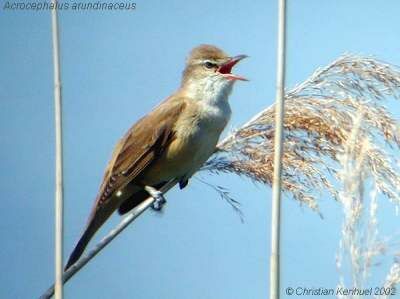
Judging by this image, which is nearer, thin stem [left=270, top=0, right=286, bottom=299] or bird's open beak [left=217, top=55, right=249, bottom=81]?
thin stem [left=270, top=0, right=286, bottom=299]

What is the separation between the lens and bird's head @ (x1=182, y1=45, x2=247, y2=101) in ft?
11.8

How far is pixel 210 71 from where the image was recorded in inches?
145

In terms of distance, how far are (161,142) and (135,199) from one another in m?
0.35

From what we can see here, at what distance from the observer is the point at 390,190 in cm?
215

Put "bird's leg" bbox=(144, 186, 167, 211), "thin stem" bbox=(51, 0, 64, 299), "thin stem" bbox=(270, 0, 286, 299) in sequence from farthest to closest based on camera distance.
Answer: "bird's leg" bbox=(144, 186, 167, 211) < "thin stem" bbox=(51, 0, 64, 299) < "thin stem" bbox=(270, 0, 286, 299)

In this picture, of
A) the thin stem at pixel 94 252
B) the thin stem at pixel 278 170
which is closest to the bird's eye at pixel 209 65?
the thin stem at pixel 94 252

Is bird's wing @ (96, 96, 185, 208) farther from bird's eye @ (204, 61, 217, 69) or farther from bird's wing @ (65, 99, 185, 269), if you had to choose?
bird's eye @ (204, 61, 217, 69)

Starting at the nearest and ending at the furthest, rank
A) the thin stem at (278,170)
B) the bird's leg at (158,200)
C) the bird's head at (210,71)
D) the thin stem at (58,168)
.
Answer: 1. the thin stem at (278,170)
2. the thin stem at (58,168)
3. the bird's leg at (158,200)
4. the bird's head at (210,71)

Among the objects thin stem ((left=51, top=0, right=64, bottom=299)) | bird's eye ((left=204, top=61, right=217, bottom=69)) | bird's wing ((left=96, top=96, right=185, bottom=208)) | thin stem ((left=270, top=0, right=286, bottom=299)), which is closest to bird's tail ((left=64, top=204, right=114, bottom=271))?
bird's wing ((left=96, top=96, right=185, bottom=208))

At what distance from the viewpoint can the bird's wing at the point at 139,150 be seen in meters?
3.55

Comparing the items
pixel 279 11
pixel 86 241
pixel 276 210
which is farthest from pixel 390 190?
pixel 86 241

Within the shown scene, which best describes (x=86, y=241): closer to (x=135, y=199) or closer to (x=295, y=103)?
(x=135, y=199)

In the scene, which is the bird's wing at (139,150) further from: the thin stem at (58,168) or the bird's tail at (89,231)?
the thin stem at (58,168)

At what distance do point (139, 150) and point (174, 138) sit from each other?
0.18m
